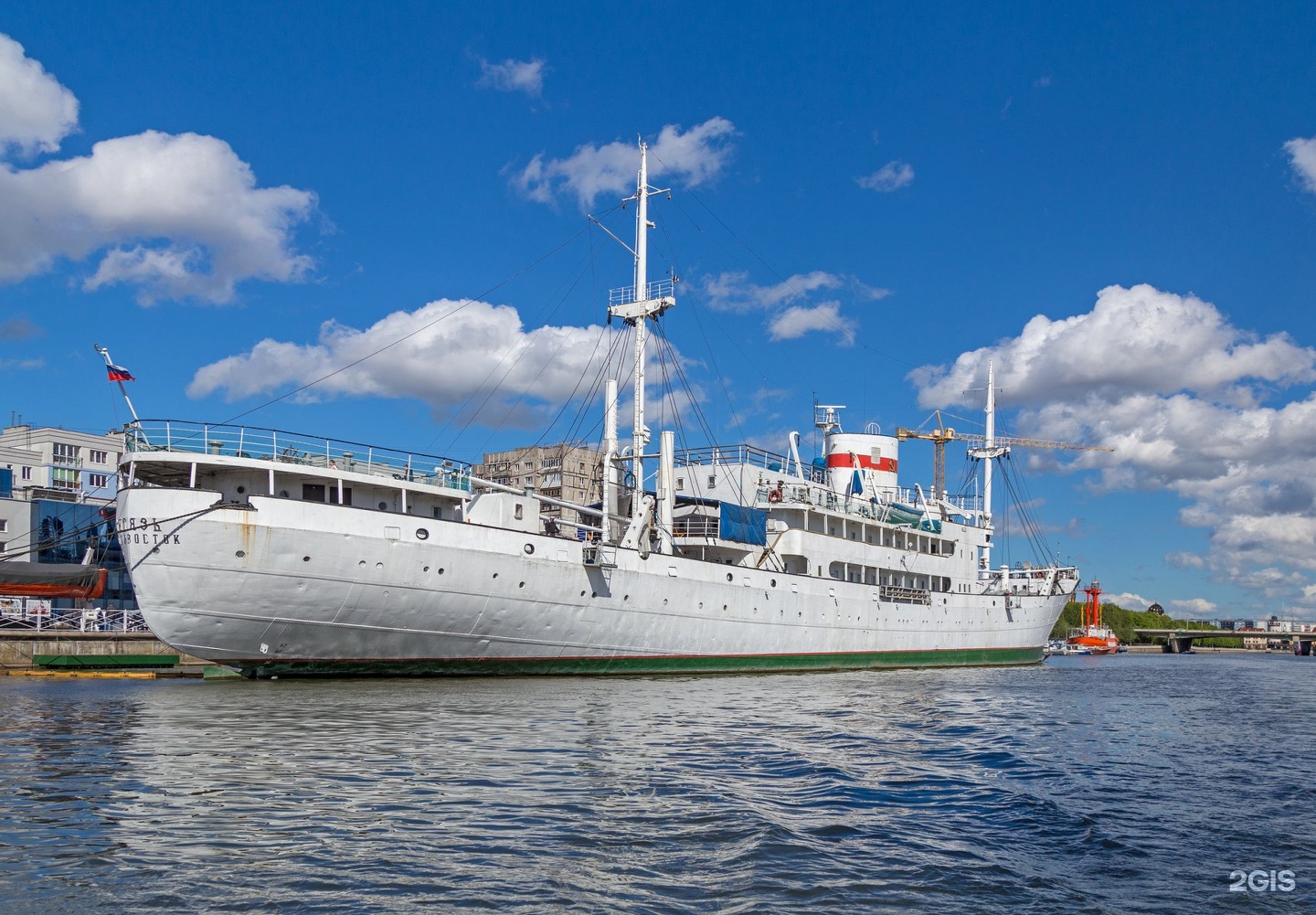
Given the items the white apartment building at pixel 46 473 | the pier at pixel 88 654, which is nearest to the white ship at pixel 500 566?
the pier at pixel 88 654

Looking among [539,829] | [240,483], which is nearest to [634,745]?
[539,829]

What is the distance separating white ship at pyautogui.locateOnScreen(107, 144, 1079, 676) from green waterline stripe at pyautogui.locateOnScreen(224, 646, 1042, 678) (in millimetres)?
63

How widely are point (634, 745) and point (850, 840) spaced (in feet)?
19.4

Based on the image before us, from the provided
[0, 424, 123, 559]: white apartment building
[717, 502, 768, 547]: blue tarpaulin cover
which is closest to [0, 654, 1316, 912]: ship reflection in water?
[717, 502, 768, 547]: blue tarpaulin cover

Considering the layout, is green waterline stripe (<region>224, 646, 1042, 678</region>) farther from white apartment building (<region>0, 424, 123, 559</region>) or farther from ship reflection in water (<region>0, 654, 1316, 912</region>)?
white apartment building (<region>0, 424, 123, 559</region>)

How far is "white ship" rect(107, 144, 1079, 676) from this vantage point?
23.8 meters

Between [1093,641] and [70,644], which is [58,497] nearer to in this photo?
[70,644]

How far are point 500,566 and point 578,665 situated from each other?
466 cm

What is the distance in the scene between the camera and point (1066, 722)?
2248cm

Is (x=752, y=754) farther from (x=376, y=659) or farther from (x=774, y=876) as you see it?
(x=376, y=659)

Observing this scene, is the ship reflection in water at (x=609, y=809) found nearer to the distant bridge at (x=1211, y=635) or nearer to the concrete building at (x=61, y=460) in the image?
the concrete building at (x=61, y=460)

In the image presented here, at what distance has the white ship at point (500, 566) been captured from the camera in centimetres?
2383

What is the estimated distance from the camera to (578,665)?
29.6 meters

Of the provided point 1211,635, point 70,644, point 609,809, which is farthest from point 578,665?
point 1211,635
